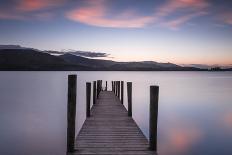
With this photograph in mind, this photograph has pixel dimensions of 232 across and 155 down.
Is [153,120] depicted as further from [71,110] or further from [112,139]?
[71,110]

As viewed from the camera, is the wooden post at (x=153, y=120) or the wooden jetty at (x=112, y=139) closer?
the wooden jetty at (x=112, y=139)

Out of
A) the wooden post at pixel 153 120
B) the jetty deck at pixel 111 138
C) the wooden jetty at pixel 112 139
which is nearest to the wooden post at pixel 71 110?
the wooden jetty at pixel 112 139

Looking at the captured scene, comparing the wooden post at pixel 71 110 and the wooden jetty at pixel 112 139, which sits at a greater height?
the wooden post at pixel 71 110

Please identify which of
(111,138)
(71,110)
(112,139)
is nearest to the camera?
(71,110)

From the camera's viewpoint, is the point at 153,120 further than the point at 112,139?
No

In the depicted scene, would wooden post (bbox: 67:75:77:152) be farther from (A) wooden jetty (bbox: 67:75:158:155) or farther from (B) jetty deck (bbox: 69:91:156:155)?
(B) jetty deck (bbox: 69:91:156:155)

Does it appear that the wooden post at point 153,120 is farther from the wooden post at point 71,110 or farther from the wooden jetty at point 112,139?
the wooden post at point 71,110

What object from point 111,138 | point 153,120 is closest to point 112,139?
point 111,138

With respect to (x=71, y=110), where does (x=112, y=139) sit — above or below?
below

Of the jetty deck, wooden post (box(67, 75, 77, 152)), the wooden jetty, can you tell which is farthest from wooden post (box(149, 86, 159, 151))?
wooden post (box(67, 75, 77, 152))

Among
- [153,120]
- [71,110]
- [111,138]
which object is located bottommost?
[111,138]

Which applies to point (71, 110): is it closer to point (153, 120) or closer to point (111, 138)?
point (111, 138)

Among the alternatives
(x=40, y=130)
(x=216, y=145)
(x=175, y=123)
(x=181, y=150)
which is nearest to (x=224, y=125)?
(x=175, y=123)

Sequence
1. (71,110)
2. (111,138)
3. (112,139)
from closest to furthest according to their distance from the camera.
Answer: (71,110) → (112,139) → (111,138)
